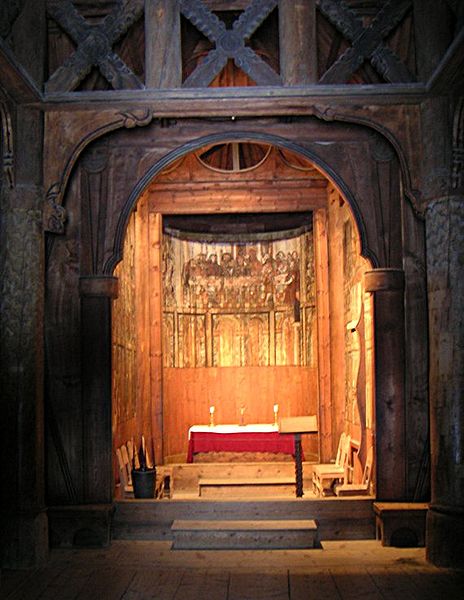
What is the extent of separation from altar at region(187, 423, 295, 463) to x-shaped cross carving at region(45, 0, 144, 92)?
4948 mm

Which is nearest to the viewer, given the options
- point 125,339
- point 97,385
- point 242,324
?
point 97,385

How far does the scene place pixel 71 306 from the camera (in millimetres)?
6906

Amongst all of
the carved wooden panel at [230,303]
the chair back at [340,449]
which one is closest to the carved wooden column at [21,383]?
the chair back at [340,449]

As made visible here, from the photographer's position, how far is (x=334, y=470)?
365 inches

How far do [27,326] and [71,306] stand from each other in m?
0.60

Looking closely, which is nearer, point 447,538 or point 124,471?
point 447,538

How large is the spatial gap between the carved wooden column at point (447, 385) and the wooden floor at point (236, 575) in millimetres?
274

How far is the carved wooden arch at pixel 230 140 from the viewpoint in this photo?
6934mm

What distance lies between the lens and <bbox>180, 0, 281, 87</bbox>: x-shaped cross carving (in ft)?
21.7

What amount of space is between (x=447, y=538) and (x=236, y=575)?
161cm

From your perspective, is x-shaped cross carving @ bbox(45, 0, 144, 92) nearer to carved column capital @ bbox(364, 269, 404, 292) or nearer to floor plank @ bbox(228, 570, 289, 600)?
carved column capital @ bbox(364, 269, 404, 292)

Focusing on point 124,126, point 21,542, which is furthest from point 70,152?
point 21,542

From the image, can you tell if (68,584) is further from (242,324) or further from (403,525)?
(242,324)

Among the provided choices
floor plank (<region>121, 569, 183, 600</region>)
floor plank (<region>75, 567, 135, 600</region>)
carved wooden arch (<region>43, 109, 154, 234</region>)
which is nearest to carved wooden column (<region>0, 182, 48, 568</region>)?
carved wooden arch (<region>43, 109, 154, 234</region>)
